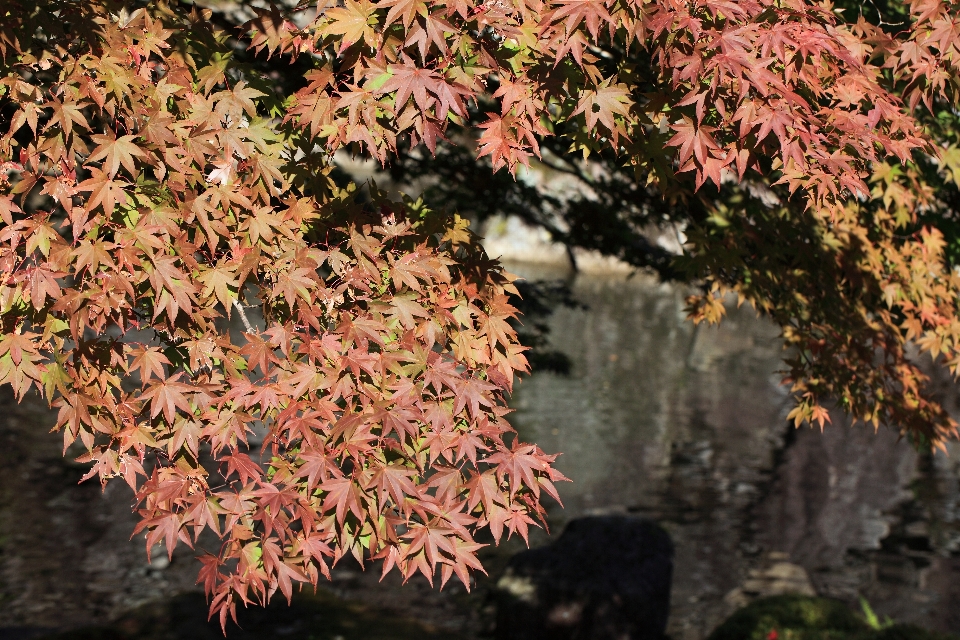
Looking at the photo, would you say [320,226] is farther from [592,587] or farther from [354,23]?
[592,587]

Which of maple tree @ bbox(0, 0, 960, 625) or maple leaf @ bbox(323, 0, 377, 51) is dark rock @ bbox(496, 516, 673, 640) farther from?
maple leaf @ bbox(323, 0, 377, 51)

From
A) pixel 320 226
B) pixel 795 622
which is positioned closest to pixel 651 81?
pixel 320 226

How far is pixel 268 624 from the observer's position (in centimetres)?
752

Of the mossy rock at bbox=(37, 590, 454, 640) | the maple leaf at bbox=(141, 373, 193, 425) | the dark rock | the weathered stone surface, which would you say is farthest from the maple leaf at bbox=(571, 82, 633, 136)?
the weathered stone surface

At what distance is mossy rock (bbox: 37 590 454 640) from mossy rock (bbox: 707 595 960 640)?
2.43 metres

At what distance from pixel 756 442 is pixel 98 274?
1624 cm

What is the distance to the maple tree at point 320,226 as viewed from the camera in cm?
247

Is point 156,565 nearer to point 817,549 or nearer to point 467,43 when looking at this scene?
point 817,549

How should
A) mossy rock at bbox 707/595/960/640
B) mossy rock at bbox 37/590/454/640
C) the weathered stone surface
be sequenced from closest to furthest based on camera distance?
mossy rock at bbox 707/595/960/640, mossy rock at bbox 37/590/454/640, the weathered stone surface

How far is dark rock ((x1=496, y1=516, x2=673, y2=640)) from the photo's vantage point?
834 centimetres

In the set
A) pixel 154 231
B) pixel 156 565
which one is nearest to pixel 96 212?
pixel 154 231

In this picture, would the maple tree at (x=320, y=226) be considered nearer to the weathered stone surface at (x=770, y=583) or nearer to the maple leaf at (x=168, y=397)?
the maple leaf at (x=168, y=397)

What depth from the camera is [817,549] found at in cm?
1230

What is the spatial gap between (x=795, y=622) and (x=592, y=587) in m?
2.03
